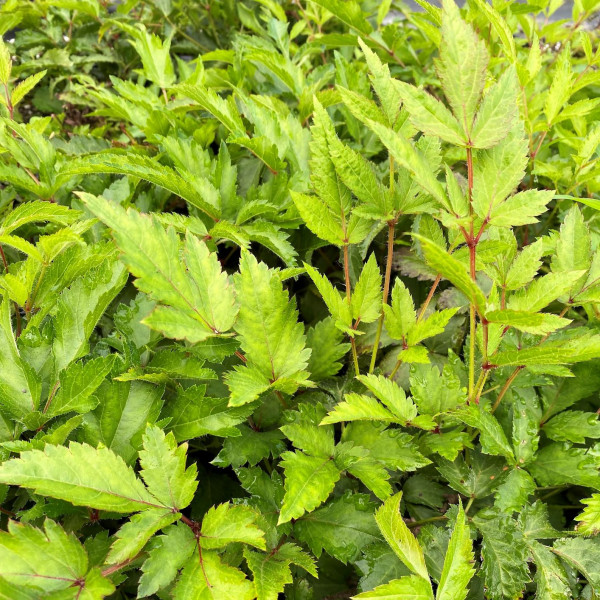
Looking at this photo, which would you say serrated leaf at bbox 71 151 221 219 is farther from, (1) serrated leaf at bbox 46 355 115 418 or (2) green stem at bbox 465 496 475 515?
(2) green stem at bbox 465 496 475 515

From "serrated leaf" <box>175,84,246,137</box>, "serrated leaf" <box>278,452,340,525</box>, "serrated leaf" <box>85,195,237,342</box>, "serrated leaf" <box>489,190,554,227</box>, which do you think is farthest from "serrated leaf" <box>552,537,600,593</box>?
"serrated leaf" <box>175,84,246,137</box>

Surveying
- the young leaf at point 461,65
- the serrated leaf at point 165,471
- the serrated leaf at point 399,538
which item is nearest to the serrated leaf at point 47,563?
the serrated leaf at point 165,471

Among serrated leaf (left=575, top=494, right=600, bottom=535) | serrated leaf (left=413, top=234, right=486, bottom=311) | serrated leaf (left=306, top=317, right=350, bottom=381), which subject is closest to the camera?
serrated leaf (left=413, top=234, right=486, bottom=311)

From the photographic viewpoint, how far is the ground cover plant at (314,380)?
0.59 meters

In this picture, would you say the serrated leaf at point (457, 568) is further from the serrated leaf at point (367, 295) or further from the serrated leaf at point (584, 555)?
the serrated leaf at point (367, 295)

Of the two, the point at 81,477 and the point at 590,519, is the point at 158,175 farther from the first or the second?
the point at 590,519

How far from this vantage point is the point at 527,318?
0.57m

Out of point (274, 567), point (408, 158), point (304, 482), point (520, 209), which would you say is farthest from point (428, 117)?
point (274, 567)

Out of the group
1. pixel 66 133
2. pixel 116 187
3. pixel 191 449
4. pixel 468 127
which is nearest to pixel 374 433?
pixel 191 449

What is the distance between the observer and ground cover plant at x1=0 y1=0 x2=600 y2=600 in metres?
0.59

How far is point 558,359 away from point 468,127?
31 centimetres

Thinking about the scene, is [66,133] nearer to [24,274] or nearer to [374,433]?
[24,274]

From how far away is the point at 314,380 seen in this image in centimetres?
79

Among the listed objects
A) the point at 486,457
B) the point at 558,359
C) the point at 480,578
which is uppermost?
the point at 558,359
